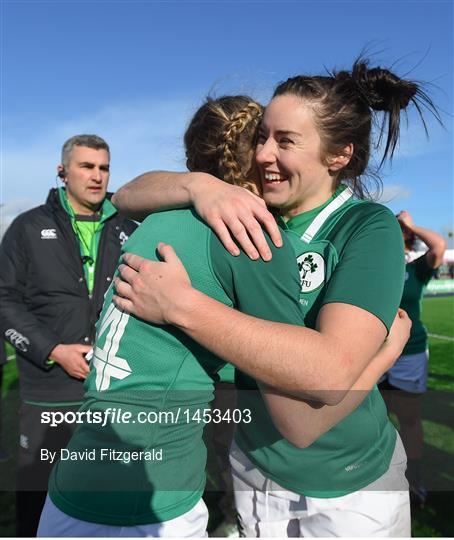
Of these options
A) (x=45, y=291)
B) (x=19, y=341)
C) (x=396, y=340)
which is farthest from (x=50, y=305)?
(x=396, y=340)

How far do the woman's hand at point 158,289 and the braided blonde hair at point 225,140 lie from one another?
65 centimetres

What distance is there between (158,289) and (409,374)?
4.23 meters

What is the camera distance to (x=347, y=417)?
1766 millimetres

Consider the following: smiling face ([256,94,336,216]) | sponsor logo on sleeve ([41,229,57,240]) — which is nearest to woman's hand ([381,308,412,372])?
smiling face ([256,94,336,216])

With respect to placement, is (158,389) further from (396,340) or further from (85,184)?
(85,184)

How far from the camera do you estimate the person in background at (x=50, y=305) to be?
3.35 metres

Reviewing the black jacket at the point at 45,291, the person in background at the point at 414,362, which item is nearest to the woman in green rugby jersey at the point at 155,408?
the black jacket at the point at 45,291

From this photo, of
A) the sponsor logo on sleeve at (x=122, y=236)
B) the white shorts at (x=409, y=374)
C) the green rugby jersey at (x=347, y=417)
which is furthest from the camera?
the white shorts at (x=409, y=374)

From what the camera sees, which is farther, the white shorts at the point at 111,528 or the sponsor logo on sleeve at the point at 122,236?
the sponsor logo on sleeve at the point at 122,236

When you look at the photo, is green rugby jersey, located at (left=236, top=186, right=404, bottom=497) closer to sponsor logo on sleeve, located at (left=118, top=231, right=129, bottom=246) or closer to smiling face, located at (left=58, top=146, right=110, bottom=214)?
sponsor logo on sleeve, located at (left=118, top=231, right=129, bottom=246)

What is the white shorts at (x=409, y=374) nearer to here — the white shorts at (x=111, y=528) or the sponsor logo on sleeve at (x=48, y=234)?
the sponsor logo on sleeve at (x=48, y=234)

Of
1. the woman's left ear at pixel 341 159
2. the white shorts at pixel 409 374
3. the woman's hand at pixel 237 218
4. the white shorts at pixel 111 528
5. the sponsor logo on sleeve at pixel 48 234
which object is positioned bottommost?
the white shorts at pixel 409 374

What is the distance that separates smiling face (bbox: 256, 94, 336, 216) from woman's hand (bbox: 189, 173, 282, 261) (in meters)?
0.47

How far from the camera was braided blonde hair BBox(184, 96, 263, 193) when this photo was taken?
1.89 m
